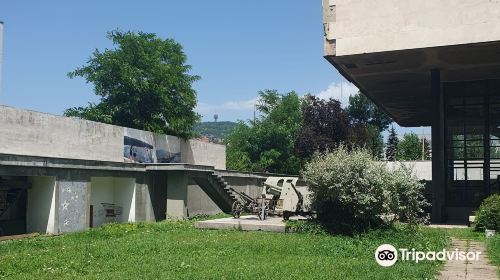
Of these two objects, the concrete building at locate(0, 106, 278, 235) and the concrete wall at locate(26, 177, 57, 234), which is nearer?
the concrete building at locate(0, 106, 278, 235)

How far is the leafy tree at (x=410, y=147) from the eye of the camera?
7281 centimetres

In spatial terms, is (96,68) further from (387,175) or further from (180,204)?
(387,175)

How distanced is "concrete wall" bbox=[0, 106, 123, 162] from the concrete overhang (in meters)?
11.3

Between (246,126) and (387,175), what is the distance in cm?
4344

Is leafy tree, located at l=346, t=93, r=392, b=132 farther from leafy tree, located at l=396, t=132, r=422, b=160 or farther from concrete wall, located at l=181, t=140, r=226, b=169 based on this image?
concrete wall, located at l=181, t=140, r=226, b=169

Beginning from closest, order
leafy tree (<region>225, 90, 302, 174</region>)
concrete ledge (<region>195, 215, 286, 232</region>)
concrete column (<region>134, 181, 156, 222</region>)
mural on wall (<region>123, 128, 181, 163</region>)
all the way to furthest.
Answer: concrete ledge (<region>195, 215, 286, 232</region>)
concrete column (<region>134, 181, 156, 222</region>)
mural on wall (<region>123, 128, 181, 163</region>)
leafy tree (<region>225, 90, 302, 174</region>)

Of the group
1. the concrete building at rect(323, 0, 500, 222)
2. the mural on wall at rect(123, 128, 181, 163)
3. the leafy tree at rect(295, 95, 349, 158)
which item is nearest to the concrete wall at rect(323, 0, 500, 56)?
the concrete building at rect(323, 0, 500, 222)

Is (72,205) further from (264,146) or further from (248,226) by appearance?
(264,146)

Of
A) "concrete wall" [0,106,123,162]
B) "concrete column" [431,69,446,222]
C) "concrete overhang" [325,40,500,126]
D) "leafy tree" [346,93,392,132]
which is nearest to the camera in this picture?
"concrete wall" [0,106,123,162]

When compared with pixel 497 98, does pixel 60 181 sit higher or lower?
lower

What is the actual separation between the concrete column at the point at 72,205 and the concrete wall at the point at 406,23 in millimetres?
12018

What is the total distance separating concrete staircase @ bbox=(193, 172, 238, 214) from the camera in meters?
28.6

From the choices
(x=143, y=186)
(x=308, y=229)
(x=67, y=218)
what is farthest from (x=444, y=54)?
(x=67, y=218)

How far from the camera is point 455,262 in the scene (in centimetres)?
1268
